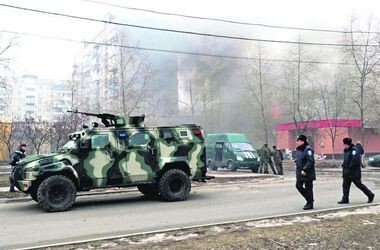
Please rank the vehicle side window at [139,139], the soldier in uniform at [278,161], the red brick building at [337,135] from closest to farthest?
the vehicle side window at [139,139], the soldier in uniform at [278,161], the red brick building at [337,135]

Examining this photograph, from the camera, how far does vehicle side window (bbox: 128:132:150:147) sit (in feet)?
34.7

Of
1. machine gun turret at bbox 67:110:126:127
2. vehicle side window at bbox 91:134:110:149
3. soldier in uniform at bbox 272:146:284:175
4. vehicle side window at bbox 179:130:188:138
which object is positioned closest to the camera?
vehicle side window at bbox 91:134:110:149

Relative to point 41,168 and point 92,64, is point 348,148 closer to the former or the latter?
point 41,168

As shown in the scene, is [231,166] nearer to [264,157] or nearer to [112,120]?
[264,157]

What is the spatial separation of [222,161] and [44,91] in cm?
9915

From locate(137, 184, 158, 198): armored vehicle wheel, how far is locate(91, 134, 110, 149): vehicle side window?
1.66m

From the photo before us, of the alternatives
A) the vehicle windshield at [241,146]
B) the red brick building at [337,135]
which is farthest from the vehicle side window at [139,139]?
the red brick building at [337,135]

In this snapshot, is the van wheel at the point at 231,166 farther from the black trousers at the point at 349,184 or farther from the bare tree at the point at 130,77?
the black trousers at the point at 349,184

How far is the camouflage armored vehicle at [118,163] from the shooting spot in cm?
953

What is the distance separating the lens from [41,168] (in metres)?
9.45

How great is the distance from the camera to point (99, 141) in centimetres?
1020

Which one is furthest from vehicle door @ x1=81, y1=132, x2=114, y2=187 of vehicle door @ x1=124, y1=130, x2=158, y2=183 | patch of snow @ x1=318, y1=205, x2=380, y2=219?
patch of snow @ x1=318, y1=205, x2=380, y2=219

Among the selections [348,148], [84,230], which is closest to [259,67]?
[348,148]

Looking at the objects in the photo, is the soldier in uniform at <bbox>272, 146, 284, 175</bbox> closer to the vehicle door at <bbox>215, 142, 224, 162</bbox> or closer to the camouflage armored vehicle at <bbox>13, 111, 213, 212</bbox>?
the vehicle door at <bbox>215, 142, 224, 162</bbox>
